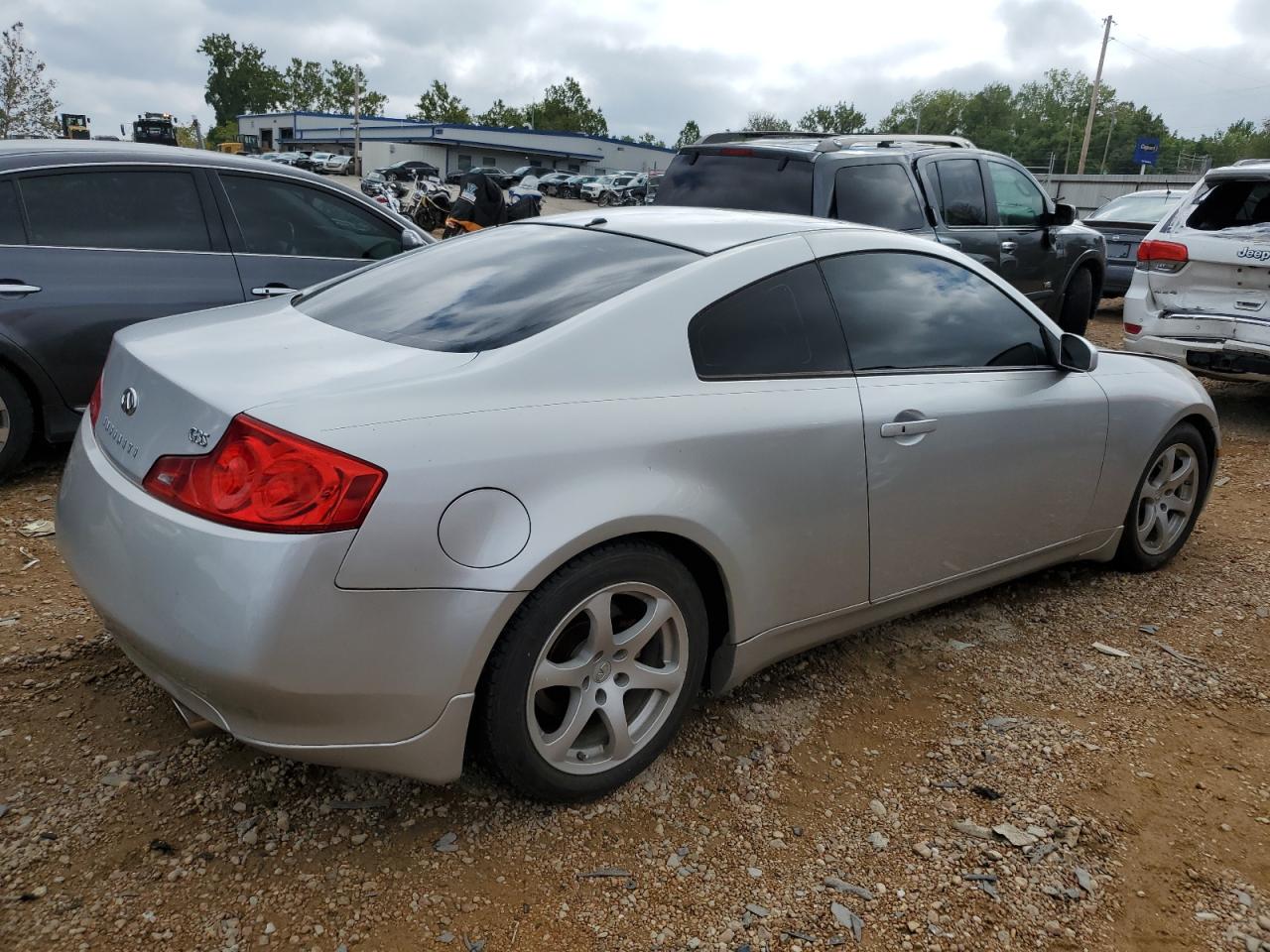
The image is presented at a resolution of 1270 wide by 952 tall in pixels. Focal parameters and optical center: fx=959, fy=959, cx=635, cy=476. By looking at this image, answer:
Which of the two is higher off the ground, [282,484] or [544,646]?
[282,484]

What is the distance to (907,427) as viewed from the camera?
289 centimetres

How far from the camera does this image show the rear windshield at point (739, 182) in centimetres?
618

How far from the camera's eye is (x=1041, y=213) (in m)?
8.03

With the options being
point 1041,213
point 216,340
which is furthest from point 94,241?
point 1041,213

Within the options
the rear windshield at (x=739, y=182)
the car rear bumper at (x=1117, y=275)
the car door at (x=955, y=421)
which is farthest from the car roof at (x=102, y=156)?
the car rear bumper at (x=1117, y=275)

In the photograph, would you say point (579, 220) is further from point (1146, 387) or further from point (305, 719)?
point (1146, 387)

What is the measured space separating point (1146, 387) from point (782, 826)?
2531 millimetres

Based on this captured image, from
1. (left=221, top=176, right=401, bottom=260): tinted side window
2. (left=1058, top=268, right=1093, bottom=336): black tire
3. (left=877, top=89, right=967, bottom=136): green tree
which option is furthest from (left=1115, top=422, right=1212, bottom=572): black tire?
(left=877, top=89, right=967, bottom=136): green tree

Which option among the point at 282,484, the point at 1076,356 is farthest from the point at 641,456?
the point at 1076,356

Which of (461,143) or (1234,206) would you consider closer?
(1234,206)

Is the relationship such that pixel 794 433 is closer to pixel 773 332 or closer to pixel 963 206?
pixel 773 332

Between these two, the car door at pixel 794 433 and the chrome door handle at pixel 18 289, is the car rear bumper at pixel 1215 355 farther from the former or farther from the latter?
the chrome door handle at pixel 18 289

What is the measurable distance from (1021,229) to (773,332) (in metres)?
5.93

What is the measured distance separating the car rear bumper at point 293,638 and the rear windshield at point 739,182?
14.7 ft
